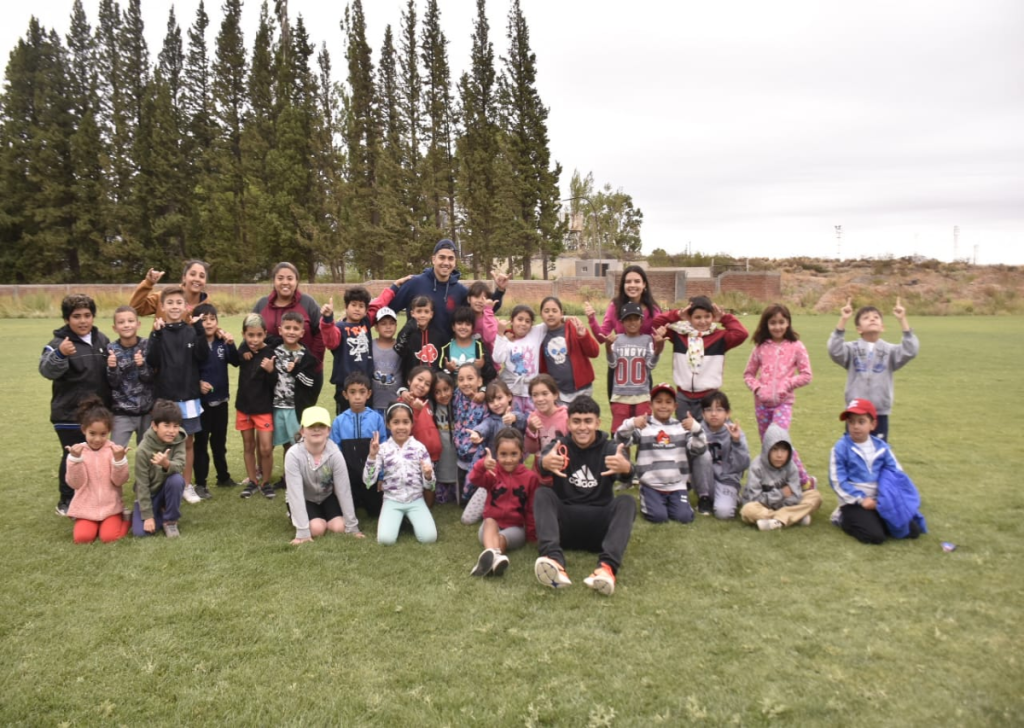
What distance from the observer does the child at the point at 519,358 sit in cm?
569

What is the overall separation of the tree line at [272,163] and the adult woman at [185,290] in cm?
2950

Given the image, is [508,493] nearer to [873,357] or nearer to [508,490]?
[508,490]

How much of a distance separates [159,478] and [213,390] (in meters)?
1.04

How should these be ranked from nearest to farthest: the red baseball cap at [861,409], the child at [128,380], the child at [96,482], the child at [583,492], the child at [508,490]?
the child at [583,492], the child at [508,490], the child at [96,482], the red baseball cap at [861,409], the child at [128,380]

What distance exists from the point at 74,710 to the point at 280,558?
1555 millimetres

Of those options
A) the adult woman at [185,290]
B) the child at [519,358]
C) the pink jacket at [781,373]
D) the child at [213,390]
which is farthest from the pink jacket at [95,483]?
the pink jacket at [781,373]

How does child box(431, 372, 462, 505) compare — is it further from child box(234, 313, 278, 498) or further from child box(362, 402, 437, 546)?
child box(234, 313, 278, 498)

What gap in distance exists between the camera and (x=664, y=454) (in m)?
5.17

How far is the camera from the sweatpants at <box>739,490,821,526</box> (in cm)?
486

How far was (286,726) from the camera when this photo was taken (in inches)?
107

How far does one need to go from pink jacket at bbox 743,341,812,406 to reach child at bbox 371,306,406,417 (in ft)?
9.06

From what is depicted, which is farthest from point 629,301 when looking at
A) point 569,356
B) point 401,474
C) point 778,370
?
point 401,474

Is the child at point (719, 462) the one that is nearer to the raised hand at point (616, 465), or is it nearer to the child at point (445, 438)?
the raised hand at point (616, 465)

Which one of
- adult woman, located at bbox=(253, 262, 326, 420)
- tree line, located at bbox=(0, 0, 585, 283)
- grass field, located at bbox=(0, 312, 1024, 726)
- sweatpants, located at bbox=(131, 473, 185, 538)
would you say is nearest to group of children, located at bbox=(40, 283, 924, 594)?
sweatpants, located at bbox=(131, 473, 185, 538)
